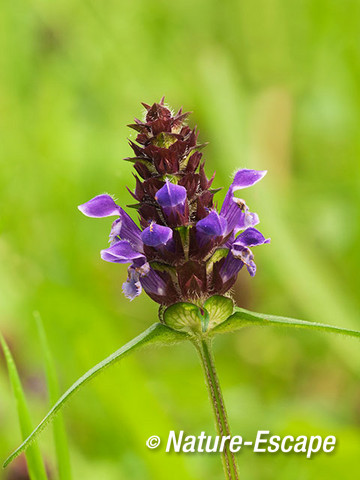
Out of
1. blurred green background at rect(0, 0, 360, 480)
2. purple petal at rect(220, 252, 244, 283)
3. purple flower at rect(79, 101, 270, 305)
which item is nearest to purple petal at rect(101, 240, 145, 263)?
purple flower at rect(79, 101, 270, 305)

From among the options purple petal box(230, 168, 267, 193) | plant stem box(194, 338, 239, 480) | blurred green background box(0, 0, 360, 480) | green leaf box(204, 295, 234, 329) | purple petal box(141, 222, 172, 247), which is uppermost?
blurred green background box(0, 0, 360, 480)

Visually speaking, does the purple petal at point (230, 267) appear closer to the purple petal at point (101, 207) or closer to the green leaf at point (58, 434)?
the purple petal at point (101, 207)

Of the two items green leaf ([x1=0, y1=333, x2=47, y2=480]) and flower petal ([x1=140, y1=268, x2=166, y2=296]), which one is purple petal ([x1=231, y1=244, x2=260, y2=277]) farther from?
green leaf ([x1=0, y1=333, x2=47, y2=480])

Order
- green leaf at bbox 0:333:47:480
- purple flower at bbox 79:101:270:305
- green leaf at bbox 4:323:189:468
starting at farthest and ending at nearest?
green leaf at bbox 0:333:47:480, purple flower at bbox 79:101:270:305, green leaf at bbox 4:323:189:468

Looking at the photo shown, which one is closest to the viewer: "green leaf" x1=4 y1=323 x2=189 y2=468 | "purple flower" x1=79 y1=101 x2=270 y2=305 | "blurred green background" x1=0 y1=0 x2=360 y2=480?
"green leaf" x1=4 y1=323 x2=189 y2=468

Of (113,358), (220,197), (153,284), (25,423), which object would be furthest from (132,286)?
(220,197)

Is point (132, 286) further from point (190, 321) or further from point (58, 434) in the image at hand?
point (58, 434)

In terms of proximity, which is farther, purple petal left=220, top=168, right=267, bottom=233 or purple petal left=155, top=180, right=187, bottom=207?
purple petal left=220, top=168, right=267, bottom=233

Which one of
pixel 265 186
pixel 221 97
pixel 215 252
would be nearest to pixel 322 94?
pixel 221 97
